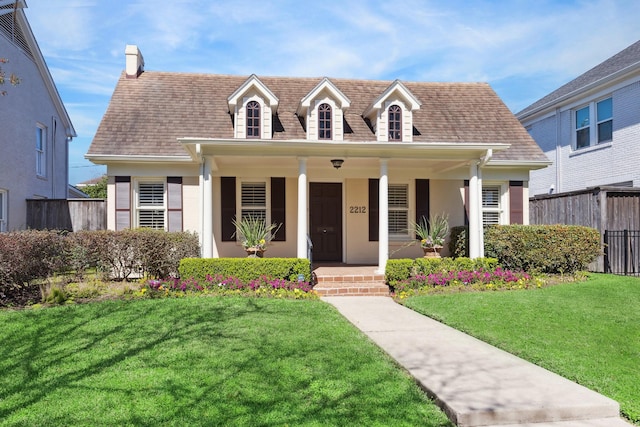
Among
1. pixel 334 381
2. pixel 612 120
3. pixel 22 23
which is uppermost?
pixel 22 23

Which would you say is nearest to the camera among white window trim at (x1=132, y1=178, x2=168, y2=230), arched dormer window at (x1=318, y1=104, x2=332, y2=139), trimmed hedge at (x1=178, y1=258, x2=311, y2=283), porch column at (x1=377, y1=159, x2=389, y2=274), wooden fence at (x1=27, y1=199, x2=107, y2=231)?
trimmed hedge at (x1=178, y1=258, x2=311, y2=283)

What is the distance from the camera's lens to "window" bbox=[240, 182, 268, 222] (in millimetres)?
12742

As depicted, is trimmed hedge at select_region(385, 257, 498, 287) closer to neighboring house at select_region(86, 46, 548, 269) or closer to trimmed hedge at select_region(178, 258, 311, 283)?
neighboring house at select_region(86, 46, 548, 269)

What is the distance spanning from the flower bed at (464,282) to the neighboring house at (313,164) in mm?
1028

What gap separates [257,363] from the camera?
4906mm

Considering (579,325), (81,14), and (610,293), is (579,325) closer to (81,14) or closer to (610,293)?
(610,293)

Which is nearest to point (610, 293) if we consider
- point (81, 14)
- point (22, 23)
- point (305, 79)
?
point (305, 79)

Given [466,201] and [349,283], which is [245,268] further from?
[466,201]

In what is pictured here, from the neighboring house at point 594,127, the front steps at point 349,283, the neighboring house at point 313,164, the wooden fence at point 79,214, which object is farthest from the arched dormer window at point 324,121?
the neighboring house at point 594,127

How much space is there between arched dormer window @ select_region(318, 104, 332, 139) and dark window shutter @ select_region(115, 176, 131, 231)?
208 inches

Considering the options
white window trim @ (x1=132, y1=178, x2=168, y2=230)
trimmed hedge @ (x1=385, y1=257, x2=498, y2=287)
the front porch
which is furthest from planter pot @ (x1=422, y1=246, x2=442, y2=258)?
white window trim @ (x1=132, y1=178, x2=168, y2=230)

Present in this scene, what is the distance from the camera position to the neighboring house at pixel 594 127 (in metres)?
14.4

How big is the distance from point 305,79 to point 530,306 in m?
10.2

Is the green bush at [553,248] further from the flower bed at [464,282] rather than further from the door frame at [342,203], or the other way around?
the door frame at [342,203]
